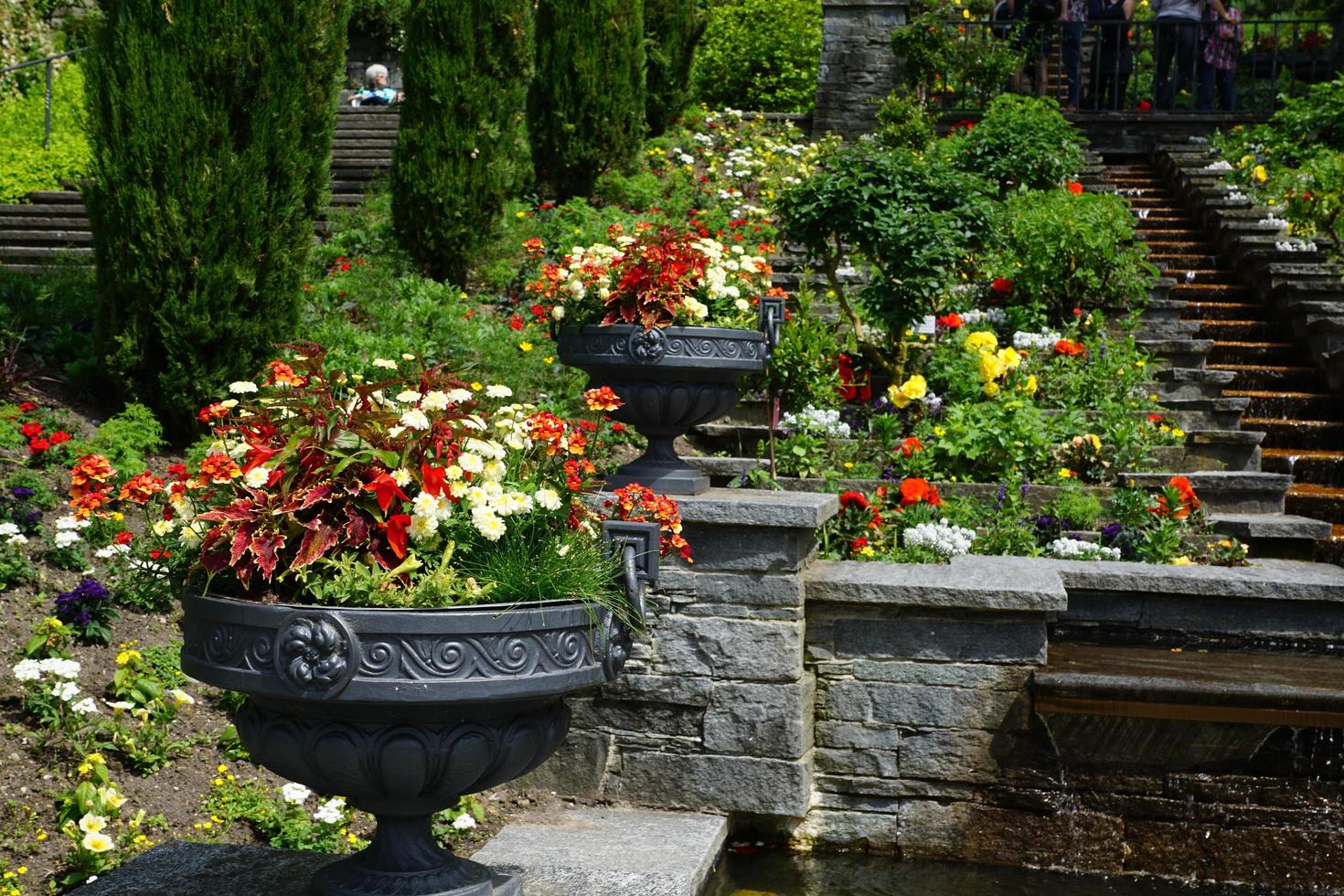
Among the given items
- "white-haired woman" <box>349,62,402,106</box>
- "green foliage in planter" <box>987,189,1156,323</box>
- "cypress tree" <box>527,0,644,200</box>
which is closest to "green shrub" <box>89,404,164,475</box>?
"green foliage in planter" <box>987,189,1156,323</box>

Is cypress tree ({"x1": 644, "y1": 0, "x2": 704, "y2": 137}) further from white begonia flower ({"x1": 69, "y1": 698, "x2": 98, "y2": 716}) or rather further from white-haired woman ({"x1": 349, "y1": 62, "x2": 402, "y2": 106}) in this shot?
white begonia flower ({"x1": 69, "y1": 698, "x2": 98, "y2": 716})

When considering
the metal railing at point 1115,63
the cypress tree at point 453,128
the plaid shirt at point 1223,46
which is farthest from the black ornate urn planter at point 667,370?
the plaid shirt at point 1223,46

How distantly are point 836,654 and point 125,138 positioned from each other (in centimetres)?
372

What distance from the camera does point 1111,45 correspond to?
14438 millimetres

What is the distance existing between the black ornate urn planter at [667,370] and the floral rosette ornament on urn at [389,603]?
5.54ft

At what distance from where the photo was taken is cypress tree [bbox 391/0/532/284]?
8305mm

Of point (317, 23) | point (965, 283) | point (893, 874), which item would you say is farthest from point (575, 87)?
point (893, 874)

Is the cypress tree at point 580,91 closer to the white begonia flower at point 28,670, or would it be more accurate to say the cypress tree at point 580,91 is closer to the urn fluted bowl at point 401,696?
the white begonia flower at point 28,670

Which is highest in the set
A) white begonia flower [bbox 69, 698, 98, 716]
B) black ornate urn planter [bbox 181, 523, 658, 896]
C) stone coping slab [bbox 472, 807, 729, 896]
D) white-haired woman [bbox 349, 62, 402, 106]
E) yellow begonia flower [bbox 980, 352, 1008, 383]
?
white-haired woman [bbox 349, 62, 402, 106]

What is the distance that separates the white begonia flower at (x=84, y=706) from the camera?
3877 millimetres

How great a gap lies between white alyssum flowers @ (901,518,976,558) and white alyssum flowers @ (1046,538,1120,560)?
36cm

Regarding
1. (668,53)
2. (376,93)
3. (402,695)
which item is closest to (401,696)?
(402,695)

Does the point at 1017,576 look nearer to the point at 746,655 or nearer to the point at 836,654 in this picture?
the point at 836,654

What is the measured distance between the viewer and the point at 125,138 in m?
5.74
